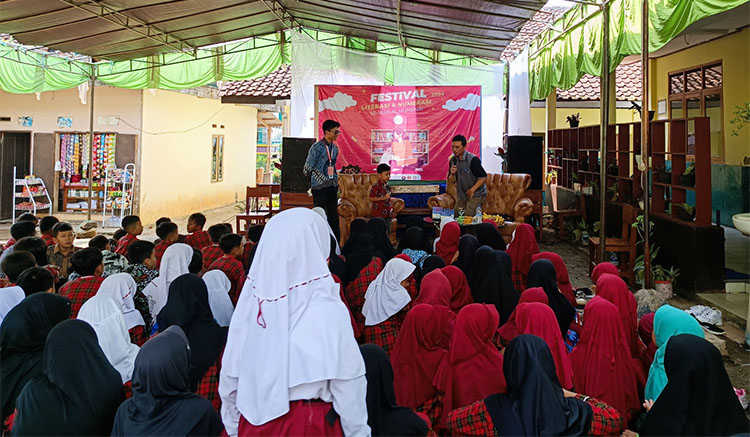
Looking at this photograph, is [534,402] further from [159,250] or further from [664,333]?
[159,250]

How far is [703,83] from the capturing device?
1020 centimetres

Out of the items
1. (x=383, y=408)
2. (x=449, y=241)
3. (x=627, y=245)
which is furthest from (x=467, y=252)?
(x=383, y=408)

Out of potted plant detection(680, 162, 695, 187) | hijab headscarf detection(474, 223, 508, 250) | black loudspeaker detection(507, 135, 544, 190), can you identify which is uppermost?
black loudspeaker detection(507, 135, 544, 190)

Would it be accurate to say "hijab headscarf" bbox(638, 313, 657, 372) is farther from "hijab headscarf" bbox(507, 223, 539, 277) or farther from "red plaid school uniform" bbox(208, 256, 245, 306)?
"red plaid school uniform" bbox(208, 256, 245, 306)

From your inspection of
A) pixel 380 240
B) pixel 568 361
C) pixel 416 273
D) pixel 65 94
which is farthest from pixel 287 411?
pixel 65 94

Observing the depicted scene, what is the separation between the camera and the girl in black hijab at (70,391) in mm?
2404

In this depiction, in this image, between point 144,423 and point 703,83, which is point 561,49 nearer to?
point 703,83

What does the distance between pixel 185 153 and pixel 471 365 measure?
42.9 ft

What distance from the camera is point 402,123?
1080 centimetres

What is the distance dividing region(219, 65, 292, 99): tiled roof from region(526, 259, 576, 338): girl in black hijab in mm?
10331

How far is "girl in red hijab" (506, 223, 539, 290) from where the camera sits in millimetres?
5641

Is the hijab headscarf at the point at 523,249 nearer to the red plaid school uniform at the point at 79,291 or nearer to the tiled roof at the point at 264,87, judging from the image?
the red plaid school uniform at the point at 79,291

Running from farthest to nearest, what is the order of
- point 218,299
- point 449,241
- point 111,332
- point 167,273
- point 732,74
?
point 732,74 → point 449,241 → point 167,273 → point 218,299 → point 111,332

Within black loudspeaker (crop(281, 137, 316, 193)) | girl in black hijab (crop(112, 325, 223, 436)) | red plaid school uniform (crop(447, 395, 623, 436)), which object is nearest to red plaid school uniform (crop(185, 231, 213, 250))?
black loudspeaker (crop(281, 137, 316, 193))
